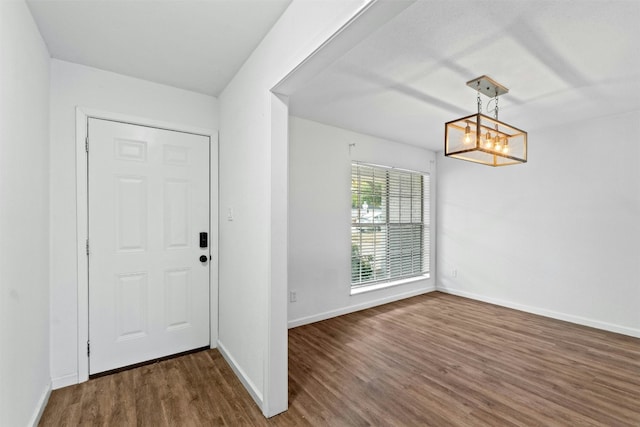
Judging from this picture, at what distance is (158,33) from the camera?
192 centimetres

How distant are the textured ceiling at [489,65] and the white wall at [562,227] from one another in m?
0.47

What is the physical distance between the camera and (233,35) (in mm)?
1945

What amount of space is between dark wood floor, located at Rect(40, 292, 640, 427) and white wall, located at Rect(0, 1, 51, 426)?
0.47 metres

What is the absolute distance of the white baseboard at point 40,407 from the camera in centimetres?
171

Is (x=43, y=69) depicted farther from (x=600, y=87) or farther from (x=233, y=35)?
(x=600, y=87)

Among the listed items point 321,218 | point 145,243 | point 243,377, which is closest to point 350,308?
point 321,218

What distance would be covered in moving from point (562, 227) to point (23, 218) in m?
5.26

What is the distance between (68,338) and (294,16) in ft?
9.19

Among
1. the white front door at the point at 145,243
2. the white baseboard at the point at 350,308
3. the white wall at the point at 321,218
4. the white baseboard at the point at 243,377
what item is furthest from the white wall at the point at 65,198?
the white baseboard at the point at 350,308

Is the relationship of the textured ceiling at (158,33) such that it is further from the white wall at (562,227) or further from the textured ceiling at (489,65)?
the white wall at (562,227)

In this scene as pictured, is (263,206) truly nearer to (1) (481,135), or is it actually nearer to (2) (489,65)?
(1) (481,135)

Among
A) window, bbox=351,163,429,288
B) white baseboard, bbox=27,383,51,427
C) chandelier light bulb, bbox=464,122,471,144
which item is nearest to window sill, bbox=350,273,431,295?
window, bbox=351,163,429,288

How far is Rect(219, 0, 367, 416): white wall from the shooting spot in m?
1.68

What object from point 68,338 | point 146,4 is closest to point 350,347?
point 68,338
